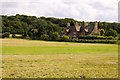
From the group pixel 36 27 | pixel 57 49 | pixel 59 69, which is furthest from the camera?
pixel 36 27

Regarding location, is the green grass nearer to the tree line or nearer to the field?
the field

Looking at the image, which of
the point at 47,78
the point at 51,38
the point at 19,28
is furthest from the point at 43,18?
the point at 47,78

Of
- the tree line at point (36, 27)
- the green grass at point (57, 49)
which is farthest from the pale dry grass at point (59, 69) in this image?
the tree line at point (36, 27)

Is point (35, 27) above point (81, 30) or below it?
above

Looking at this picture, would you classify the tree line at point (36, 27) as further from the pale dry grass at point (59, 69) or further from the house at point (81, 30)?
the pale dry grass at point (59, 69)

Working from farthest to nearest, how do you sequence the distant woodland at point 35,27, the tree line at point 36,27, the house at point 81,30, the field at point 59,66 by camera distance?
the house at point 81,30 → the distant woodland at point 35,27 → the tree line at point 36,27 → the field at point 59,66

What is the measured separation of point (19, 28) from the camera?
475ft

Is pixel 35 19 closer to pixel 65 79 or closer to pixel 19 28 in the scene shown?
pixel 19 28

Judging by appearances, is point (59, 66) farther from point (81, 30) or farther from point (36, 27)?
point (36, 27)

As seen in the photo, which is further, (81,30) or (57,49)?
(81,30)

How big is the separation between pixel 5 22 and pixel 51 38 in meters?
48.8

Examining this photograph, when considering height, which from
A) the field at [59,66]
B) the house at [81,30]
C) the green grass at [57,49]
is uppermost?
the house at [81,30]

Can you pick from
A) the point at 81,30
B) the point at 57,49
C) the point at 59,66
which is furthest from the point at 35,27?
the point at 59,66

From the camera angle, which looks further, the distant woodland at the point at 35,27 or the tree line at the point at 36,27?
the distant woodland at the point at 35,27
